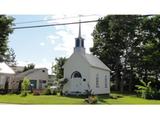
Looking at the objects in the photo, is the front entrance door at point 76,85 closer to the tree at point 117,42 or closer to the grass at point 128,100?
the grass at point 128,100

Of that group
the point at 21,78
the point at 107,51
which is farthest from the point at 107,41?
the point at 21,78

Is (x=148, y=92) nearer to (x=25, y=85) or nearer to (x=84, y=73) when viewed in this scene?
(x=84, y=73)

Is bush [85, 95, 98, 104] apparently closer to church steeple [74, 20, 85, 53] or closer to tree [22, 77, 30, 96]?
church steeple [74, 20, 85, 53]

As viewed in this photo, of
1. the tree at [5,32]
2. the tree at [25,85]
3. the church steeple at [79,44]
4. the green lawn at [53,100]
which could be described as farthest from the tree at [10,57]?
the church steeple at [79,44]

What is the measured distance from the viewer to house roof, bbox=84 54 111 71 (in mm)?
10203

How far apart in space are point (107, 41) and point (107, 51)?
0.24 meters

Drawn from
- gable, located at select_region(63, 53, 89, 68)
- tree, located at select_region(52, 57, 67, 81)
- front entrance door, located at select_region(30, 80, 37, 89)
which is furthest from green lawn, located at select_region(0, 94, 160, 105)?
gable, located at select_region(63, 53, 89, 68)

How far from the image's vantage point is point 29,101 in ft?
33.7

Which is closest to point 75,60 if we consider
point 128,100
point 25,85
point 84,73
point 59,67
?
point 84,73

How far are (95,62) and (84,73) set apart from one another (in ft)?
1.93

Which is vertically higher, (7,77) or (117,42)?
(117,42)

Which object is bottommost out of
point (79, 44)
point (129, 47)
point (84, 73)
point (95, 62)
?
point (84, 73)

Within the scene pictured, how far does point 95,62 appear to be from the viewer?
415 inches
